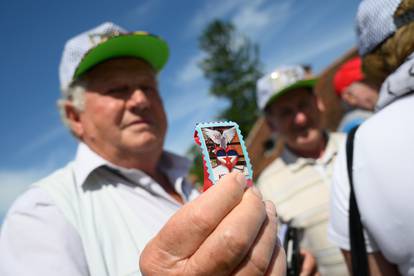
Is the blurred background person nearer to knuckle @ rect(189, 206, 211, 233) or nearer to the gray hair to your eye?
the gray hair

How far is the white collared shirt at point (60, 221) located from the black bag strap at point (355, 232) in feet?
2.89

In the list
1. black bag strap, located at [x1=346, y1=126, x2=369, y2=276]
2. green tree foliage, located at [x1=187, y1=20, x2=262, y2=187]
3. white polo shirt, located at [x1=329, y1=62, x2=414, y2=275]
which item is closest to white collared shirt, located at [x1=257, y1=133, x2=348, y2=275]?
black bag strap, located at [x1=346, y1=126, x2=369, y2=276]

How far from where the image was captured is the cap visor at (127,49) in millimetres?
2059

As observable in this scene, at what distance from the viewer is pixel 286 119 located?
336 centimetres

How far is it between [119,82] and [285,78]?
71.6 inches

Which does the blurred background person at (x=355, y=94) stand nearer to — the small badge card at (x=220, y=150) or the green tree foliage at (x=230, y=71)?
the small badge card at (x=220, y=150)

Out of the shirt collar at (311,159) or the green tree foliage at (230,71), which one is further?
the green tree foliage at (230,71)

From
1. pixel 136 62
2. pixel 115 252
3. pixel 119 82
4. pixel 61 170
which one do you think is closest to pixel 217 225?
pixel 115 252

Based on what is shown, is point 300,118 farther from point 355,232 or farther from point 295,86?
point 355,232

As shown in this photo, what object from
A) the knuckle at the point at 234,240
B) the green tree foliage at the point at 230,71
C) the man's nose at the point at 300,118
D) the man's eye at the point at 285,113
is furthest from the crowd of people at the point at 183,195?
the green tree foliage at the point at 230,71

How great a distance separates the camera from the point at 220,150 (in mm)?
916

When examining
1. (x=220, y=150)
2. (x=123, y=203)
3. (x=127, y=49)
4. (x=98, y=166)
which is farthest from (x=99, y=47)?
(x=220, y=150)

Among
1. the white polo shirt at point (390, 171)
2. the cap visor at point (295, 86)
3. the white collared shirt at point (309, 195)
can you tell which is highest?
the cap visor at point (295, 86)

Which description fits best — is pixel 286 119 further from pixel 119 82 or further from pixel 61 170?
pixel 61 170
